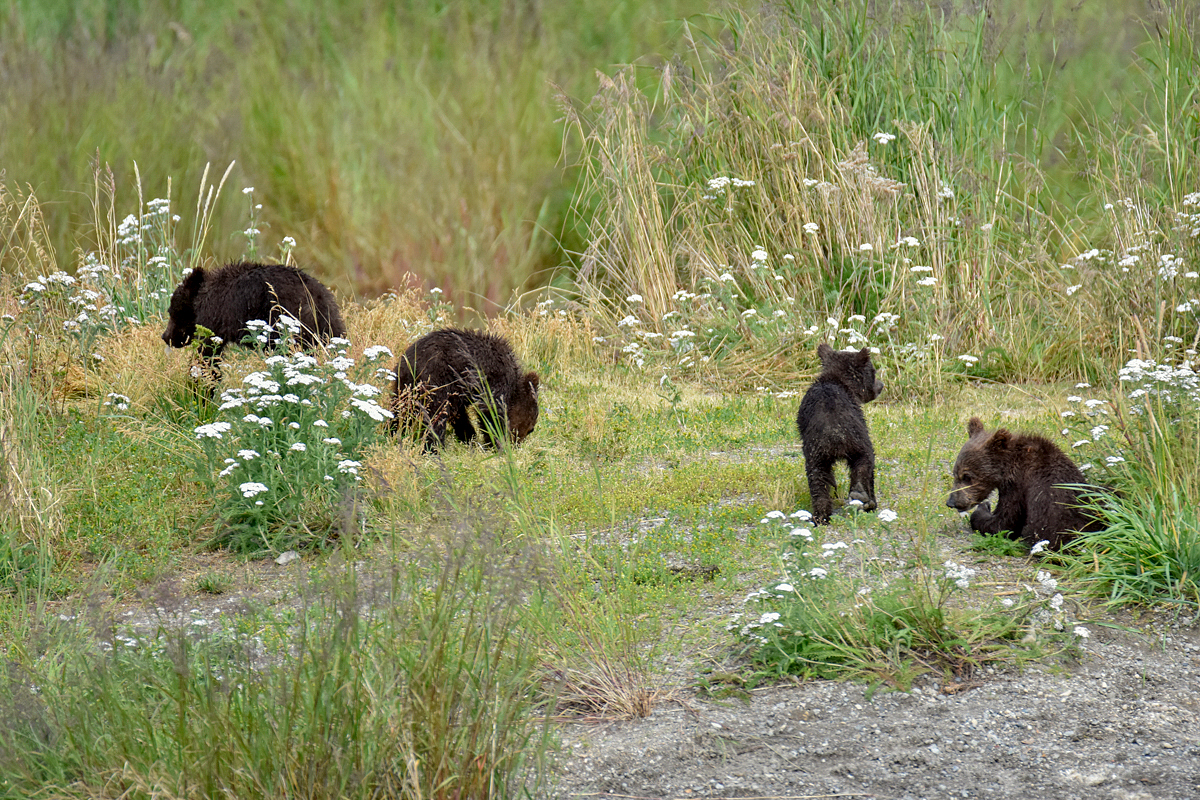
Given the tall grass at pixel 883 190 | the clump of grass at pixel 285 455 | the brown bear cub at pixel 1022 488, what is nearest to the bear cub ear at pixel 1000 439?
the brown bear cub at pixel 1022 488

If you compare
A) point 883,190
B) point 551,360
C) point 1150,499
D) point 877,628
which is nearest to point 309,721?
point 877,628

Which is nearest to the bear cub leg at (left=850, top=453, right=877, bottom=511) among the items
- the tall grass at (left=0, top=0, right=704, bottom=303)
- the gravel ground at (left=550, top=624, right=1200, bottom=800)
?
the gravel ground at (left=550, top=624, right=1200, bottom=800)

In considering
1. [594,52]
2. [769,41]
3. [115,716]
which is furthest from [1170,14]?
[115,716]

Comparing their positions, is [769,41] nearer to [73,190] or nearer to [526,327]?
[526,327]

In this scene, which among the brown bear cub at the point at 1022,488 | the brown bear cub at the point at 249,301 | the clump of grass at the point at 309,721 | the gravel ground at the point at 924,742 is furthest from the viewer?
the brown bear cub at the point at 249,301

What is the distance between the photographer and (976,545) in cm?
580

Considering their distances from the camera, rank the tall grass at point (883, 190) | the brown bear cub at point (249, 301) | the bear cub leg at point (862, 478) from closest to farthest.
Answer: the bear cub leg at point (862, 478), the brown bear cub at point (249, 301), the tall grass at point (883, 190)

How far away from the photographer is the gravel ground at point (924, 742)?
3.80m

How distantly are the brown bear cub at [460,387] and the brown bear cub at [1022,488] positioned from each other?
9.60 ft

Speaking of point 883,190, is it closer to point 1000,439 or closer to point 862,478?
point 862,478

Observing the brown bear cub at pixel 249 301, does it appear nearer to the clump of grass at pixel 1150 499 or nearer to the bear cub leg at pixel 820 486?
the bear cub leg at pixel 820 486

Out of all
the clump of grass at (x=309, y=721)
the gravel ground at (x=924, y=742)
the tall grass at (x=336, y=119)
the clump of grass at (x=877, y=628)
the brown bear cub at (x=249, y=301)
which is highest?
the tall grass at (x=336, y=119)

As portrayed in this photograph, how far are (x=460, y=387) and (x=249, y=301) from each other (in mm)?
1660

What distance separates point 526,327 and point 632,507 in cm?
436
